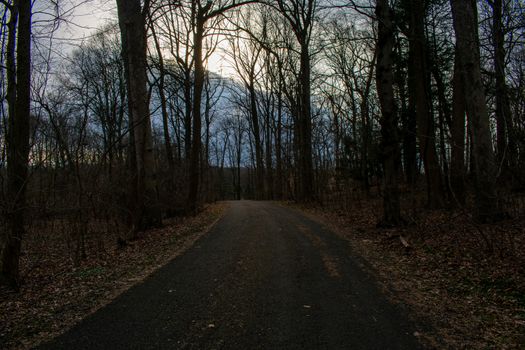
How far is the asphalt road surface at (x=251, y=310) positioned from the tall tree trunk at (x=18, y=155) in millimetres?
2182

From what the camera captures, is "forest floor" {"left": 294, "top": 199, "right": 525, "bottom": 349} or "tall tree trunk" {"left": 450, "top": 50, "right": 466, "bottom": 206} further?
"tall tree trunk" {"left": 450, "top": 50, "right": 466, "bottom": 206}

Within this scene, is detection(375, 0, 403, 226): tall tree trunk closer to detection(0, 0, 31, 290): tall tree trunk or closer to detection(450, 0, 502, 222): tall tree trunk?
detection(450, 0, 502, 222): tall tree trunk

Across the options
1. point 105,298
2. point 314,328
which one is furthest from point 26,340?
point 314,328

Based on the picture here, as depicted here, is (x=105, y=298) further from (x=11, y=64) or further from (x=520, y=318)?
(x=520, y=318)

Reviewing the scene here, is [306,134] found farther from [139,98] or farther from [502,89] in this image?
[502,89]

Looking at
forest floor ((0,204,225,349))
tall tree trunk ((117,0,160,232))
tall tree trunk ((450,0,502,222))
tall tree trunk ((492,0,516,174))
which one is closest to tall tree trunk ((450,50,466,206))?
tall tree trunk ((492,0,516,174))

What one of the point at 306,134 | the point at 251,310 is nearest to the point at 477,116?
the point at 251,310

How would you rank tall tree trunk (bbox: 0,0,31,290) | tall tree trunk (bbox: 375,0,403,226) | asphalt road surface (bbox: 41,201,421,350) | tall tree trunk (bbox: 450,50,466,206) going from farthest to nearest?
tall tree trunk (bbox: 450,50,466,206), tall tree trunk (bbox: 375,0,403,226), tall tree trunk (bbox: 0,0,31,290), asphalt road surface (bbox: 41,201,421,350)

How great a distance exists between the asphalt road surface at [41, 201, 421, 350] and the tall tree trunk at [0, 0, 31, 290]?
2182 millimetres

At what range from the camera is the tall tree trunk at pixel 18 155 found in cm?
593

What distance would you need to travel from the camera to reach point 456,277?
19.4 feet

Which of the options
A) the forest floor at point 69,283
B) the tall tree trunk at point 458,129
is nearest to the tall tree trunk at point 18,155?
the forest floor at point 69,283

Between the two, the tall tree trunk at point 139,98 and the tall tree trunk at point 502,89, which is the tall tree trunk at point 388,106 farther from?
the tall tree trunk at point 139,98

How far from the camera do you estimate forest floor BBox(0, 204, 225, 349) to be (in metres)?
4.39
